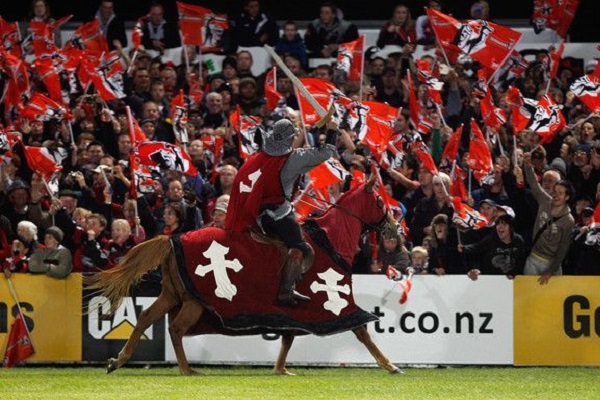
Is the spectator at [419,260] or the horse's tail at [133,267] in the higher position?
the horse's tail at [133,267]

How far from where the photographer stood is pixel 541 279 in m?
20.9

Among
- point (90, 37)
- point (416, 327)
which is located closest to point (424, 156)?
point (416, 327)

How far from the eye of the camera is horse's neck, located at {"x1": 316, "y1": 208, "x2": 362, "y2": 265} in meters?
19.1

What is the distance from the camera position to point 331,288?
62.4 ft

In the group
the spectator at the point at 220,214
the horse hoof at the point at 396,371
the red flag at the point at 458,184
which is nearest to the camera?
the horse hoof at the point at 396,371

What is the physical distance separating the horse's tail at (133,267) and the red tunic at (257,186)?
38.1 inches

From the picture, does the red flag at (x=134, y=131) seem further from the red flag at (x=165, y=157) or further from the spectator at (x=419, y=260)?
the spectator at (x=419, y=260)

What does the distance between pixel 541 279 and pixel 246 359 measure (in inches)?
145

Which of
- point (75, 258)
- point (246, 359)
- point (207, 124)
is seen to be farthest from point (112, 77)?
point (246, 359)

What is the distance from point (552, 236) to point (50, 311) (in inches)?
241

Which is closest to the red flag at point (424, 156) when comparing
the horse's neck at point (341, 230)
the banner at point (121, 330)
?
the horse's neck at point (341, 230)

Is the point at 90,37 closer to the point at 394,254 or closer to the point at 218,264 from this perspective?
the point at 394,254

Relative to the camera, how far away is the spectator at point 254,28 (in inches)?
1065

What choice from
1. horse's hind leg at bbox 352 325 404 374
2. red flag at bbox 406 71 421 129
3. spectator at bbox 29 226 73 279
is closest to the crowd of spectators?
spectator at bbox 29 226 73 279
